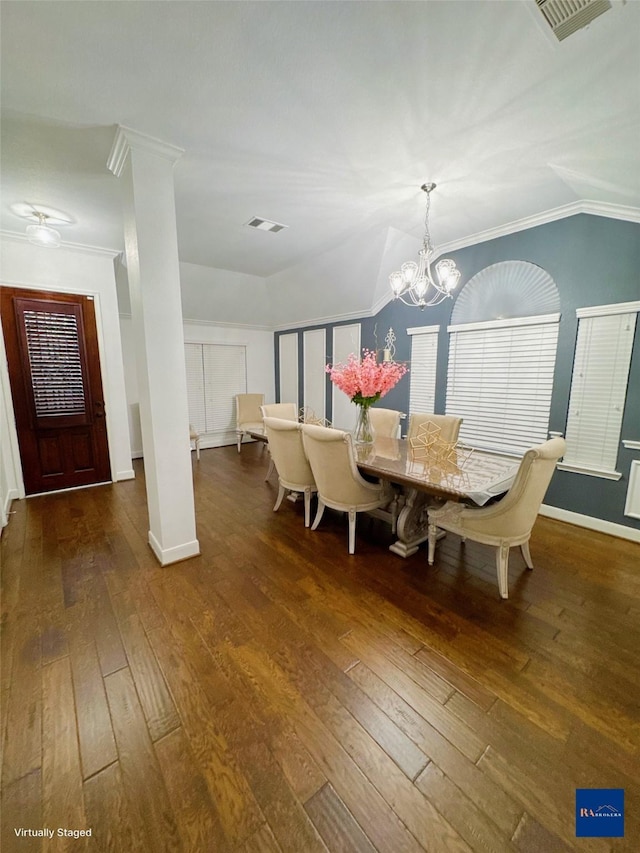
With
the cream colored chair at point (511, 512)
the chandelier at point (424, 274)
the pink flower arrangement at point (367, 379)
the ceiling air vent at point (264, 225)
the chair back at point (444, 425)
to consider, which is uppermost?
the ceiling air vent at point (264, 225)

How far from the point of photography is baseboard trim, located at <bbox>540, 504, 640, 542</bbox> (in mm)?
2791

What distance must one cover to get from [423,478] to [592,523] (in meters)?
2.09

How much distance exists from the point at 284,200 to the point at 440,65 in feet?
5.09

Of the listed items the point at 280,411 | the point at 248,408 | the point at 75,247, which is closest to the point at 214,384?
the point at 248,408

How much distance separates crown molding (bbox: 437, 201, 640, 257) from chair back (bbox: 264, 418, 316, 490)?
2879 mm

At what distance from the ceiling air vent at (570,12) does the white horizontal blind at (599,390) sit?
216cm

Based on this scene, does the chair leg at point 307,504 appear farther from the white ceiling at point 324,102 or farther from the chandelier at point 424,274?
the white ceiling at point 324,102

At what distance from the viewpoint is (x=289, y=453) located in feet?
9.61

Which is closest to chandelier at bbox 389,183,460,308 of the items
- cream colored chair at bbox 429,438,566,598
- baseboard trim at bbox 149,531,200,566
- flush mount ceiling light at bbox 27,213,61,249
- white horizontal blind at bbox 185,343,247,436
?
cream colored chair at bbox 429,438,566,598

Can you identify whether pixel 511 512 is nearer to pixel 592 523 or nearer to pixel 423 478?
pixel 423 478

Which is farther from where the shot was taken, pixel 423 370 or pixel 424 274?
pixel 423 370

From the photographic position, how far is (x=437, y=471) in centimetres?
229

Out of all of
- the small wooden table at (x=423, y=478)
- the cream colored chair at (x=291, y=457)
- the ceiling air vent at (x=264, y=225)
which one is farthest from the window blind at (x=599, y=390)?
the ceiling air vent at (x=264, y=225)

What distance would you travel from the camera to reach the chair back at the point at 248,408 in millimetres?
6254
